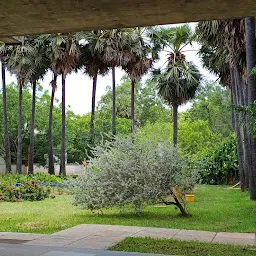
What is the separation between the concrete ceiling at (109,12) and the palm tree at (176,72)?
16.5 meters

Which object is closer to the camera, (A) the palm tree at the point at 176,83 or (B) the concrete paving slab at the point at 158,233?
(B) the concrete paving slab at the point at 158,233

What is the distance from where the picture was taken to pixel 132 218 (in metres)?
10.2

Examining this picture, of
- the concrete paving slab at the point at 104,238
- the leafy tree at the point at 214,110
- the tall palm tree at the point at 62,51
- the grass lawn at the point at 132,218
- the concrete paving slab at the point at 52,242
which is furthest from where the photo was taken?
the leafy tree at the point at 214,110

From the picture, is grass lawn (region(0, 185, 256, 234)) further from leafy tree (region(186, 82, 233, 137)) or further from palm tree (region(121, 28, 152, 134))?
leafy tree (region(186, 82, 233, 137))

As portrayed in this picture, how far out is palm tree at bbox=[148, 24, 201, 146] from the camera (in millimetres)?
22812

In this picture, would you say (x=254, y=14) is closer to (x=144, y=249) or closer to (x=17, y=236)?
(x=144, y=249)

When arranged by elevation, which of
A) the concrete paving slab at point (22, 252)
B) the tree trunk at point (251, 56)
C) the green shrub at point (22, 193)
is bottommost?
the concrete paving slab at point (22, 252)

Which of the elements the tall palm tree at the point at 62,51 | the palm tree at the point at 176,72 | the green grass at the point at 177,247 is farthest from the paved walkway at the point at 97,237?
the tall palm tree at the point at 62,51

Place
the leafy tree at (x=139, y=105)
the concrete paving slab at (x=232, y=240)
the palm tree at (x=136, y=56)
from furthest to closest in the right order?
the leafy tree at (x=139, y=105)
the palm tree at (x=136, y=56)
the concrete paving slab at (x=232, y=240)

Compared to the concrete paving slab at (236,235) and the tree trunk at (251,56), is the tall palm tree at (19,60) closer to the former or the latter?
the tree trunk at (251,56)

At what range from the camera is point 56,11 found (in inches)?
225

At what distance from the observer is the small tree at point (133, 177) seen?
9.95 metres

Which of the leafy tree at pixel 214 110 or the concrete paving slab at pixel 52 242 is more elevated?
the leafy tree at pixel 214 110

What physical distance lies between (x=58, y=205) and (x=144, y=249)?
730 centimetres
